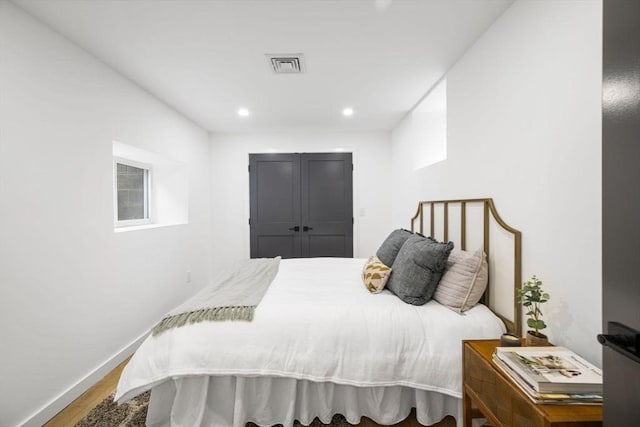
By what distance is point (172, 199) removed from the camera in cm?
334

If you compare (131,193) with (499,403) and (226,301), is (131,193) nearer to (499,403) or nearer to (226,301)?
(226,301)

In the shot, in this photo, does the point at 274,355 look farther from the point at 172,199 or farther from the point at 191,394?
the point at 172,199

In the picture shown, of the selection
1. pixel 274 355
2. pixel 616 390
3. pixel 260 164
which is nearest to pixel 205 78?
pixel 260 164

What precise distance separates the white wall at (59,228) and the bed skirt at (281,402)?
30.1 inches

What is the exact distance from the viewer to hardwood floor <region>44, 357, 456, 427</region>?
154 centimetres

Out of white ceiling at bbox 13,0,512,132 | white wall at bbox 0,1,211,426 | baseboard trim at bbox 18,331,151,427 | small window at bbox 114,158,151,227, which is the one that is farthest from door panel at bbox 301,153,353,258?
baseboard trim at bbox 18,331,151,427

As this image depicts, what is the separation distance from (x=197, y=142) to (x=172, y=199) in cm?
88

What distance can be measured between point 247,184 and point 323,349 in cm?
310

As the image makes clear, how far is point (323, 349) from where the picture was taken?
1445 mm

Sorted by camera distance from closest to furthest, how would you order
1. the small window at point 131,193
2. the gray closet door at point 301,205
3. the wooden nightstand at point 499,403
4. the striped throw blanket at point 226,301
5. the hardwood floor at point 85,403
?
the wooden nightstand at point 499,403 < the striped throw blanket at point 226,301 < the hardwood floor at point 85,403 < the small window at point 131,193 < the gray closet door at point 301,205

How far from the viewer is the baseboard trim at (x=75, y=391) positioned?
1.55 metres

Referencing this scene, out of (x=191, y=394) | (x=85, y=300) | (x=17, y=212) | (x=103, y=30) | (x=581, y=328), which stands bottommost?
(x=191, y=394)

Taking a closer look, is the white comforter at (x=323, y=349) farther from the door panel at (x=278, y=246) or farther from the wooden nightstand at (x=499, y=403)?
the door panel at (x=278, y=246)

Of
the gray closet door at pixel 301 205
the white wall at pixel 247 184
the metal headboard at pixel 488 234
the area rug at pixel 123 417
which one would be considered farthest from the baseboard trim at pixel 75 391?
the metal headboard at pixel 488 234
